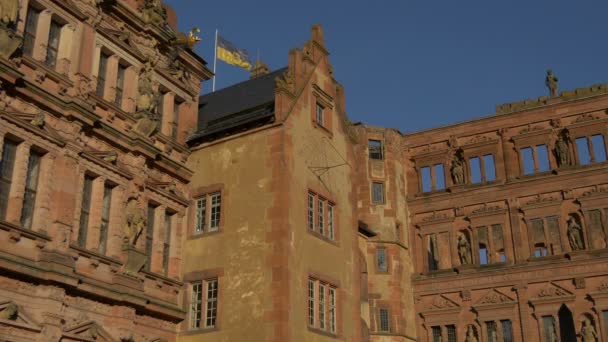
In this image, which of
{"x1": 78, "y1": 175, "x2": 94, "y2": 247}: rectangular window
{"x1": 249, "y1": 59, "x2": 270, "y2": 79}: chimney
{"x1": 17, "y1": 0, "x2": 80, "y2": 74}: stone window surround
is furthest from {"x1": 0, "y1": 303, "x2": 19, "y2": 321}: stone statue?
{"x1": 249, "y1": 59, "x2": 270, "y2": 79}: chimney

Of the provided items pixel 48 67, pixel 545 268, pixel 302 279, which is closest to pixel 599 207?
pixel 545 268

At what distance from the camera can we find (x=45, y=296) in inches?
803

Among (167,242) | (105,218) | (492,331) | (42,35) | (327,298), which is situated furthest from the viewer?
(492,331)

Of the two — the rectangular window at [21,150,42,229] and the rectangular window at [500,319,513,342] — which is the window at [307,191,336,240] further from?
the rectangular window at [500,319,513,342]

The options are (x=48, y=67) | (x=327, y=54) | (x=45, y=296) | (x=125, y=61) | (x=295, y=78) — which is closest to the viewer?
(x=45, y=296)

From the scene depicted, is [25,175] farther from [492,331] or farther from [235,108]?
[492,331]

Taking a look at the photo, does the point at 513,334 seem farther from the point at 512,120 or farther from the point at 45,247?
the point at 45,247

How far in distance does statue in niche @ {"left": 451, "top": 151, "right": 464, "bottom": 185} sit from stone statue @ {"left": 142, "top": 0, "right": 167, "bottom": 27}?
79.1 ft

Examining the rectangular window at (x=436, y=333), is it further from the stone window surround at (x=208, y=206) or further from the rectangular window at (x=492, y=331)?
the stone window surround at (x=208, y=206)

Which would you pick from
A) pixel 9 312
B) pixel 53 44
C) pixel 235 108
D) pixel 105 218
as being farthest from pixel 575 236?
pixel 9 312

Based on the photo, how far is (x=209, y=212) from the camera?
27.8m

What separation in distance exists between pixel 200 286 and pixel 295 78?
910 cm

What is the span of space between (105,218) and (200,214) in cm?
504

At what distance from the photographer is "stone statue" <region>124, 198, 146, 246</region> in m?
23.9
